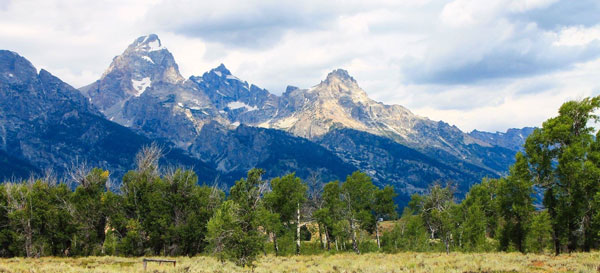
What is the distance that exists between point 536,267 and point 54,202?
63559 millimetres

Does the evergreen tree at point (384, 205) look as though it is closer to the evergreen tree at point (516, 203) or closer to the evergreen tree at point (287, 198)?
the evergreen tree at point (287, 198)

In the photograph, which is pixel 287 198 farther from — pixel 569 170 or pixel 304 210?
pixel 569 170

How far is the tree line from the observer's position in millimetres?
35781

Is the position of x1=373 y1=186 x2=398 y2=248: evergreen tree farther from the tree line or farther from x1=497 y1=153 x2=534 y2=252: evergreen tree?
x1=497 y1=153 x2=534 y2=252: evergreen tree

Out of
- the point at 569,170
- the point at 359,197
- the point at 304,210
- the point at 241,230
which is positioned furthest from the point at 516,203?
the point at 304,210

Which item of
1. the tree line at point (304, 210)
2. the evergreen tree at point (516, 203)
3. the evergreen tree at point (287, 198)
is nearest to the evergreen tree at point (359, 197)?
the tree line at point (304, 210)

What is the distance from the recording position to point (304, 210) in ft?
226

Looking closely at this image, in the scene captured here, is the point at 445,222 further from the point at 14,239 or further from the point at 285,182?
the point at 14,239

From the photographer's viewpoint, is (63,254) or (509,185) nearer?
(509,185)

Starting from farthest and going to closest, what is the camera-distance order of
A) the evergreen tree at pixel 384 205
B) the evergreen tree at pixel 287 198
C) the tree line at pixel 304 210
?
the evergreen tree at pixel 384 205 → the evergreen tree at pixel 287 198 → the tree line at pixel 304 210

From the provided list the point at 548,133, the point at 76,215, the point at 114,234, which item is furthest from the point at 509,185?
the point at 76,215

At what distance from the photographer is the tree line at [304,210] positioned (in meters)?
35.8

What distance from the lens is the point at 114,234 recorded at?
187ft

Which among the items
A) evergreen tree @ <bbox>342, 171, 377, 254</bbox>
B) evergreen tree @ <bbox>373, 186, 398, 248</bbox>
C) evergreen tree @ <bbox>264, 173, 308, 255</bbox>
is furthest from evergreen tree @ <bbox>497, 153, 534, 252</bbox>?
evergreen tree @ <bbox>264, 173, 308, 255</bbox>
